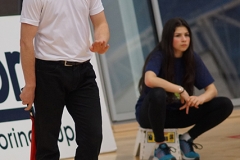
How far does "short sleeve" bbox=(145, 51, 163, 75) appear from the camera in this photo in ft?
11.6

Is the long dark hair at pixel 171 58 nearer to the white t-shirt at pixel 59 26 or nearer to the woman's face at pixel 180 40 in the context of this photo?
the woman's face at pixel 180 40

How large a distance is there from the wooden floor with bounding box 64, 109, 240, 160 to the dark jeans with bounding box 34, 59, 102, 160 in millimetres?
1409

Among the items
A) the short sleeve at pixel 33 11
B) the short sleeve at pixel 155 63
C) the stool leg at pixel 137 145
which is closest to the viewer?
the short sleeve at pixel 33 11

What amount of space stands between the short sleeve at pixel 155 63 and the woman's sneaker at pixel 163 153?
466mm

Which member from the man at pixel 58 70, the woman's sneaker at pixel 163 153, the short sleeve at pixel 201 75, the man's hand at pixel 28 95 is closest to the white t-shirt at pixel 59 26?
the man at pixel 58 70

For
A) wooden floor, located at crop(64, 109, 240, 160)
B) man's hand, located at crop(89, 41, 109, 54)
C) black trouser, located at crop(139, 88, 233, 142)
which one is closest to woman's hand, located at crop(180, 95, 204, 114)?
black trouser, located at crop(139, 88, 233, 142)

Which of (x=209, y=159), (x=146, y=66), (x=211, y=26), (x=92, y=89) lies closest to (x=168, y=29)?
(x=146, y=66)

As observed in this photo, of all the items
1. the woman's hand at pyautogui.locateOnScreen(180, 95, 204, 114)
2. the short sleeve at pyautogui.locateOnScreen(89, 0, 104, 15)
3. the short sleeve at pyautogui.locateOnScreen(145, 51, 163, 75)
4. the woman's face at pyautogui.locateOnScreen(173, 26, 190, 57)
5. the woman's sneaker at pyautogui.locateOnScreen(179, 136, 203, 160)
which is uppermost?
the short sleeve at pyautogui.locateOnScreen(89, 0, 104, 15)

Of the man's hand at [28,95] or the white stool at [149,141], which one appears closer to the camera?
the man's hand at [28,95]

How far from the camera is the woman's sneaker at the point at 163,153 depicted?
3428mm

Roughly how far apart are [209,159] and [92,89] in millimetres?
1462

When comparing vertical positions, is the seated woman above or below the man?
below

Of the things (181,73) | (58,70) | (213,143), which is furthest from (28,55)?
(213,143)

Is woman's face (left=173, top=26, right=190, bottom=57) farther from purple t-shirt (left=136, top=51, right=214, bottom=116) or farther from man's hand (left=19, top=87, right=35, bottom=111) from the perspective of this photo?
man's hand (left=19, top=87, right=35, bottom=111)
